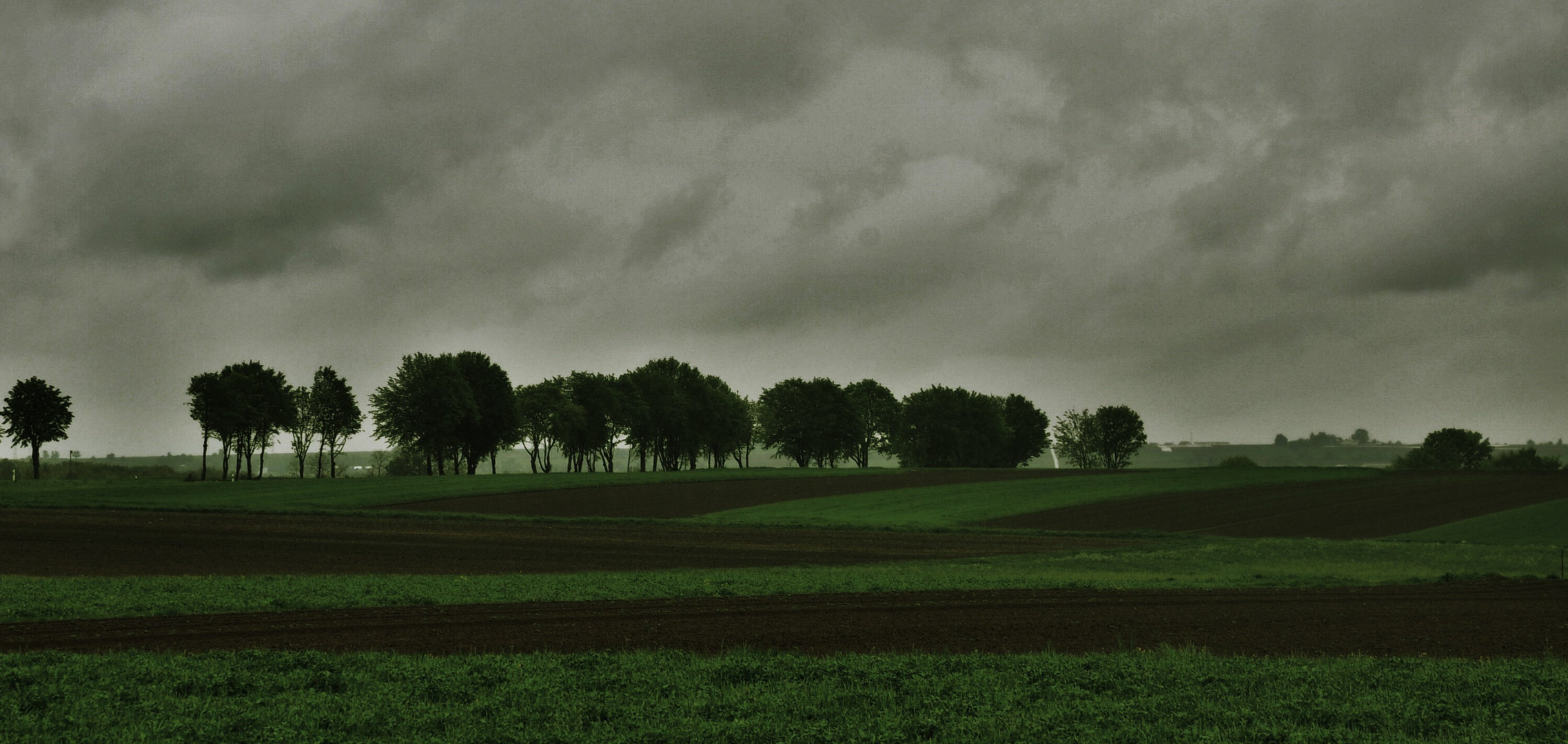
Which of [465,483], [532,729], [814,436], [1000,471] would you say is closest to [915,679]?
[532,729]

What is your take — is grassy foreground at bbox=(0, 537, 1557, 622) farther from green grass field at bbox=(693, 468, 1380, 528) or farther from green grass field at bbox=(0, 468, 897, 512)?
green grass field at bbox=(0, 468, 897, 512)

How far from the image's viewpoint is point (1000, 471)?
342ft

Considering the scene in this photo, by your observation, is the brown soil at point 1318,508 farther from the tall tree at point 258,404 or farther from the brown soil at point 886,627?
the tall tree at point 258,404

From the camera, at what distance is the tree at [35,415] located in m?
100

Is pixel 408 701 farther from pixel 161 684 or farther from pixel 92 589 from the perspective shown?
pixel 92 589

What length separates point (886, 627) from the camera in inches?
776

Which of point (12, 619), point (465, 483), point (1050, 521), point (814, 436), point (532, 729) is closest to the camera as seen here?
point (532, 729)

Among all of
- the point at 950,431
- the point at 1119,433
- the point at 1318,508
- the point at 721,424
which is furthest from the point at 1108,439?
the point at 1318,508

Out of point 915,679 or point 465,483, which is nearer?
point 915,679

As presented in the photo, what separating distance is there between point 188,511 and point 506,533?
24.8 meters

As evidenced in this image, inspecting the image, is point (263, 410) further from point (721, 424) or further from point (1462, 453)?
point (1462, 453)

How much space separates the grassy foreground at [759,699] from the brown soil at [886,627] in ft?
6.98

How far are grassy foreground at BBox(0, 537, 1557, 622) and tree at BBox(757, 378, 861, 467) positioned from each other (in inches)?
3804

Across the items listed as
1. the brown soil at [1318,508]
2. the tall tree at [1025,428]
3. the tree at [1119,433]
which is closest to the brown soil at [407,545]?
the brown soil at [1318,508]
